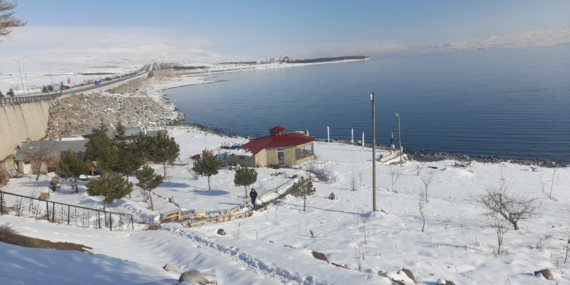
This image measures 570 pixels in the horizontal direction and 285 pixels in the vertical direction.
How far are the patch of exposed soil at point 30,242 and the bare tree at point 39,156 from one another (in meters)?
13.8

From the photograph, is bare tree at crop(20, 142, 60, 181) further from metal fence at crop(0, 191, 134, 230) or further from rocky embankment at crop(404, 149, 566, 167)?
rocky embankment at crop(404, 149, 566, 167)

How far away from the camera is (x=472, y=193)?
871 inches

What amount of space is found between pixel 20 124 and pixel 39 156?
8.53 meters

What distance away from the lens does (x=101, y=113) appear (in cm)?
5278

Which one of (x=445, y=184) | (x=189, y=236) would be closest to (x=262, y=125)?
(x=445, y=184)

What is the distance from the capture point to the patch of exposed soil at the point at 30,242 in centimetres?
1003

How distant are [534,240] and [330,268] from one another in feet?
25.6

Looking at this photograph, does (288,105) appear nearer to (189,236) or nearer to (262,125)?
(262,125)

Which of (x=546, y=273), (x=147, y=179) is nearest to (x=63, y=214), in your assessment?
(x=147, y=179)

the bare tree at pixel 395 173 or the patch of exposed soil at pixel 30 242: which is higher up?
the patch of exposed soil at pixel 30 242

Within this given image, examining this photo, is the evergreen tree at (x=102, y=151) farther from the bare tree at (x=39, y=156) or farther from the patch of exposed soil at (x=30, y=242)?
the patch of exposed soil at (x=30, y=242)

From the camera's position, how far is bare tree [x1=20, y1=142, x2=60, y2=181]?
2320cm

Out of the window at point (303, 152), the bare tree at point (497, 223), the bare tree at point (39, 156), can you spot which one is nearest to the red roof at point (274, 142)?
the window at point (303, 152)

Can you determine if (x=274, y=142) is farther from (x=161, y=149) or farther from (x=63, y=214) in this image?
(x=63, y=214)
